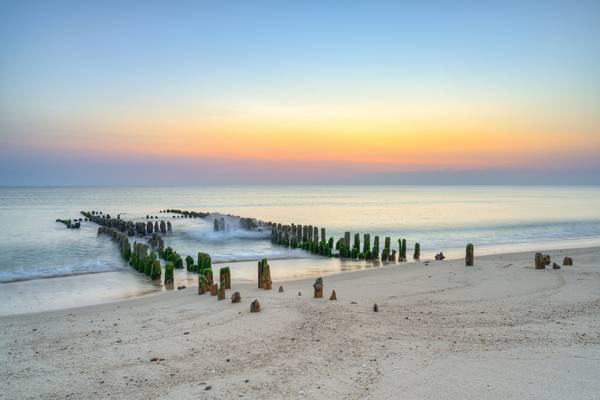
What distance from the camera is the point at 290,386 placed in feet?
19.7

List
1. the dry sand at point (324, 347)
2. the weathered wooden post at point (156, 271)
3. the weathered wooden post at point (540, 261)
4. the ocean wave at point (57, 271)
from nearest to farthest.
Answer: the dry sand at point (324, 347), the weathered wooden post at point (540, 261), the weathered wooden post at point (156, 271), the ocean wave at point (57, 271)

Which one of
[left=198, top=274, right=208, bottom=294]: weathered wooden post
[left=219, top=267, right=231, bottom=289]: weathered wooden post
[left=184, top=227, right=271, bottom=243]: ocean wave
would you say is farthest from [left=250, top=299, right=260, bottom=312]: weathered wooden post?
[left=184, top=227, right=271, bottom=243]: ocean wave

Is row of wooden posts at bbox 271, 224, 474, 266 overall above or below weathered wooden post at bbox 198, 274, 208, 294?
below

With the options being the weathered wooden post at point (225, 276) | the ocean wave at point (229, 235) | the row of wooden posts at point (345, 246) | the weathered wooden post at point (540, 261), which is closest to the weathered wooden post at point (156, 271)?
the weathered wooden post at point (225, 276)

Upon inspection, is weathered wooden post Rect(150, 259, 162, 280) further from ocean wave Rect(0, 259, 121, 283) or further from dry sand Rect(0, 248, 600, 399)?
dry sand Rect(0, 248, 600, 399)

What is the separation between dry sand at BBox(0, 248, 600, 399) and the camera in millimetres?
5961

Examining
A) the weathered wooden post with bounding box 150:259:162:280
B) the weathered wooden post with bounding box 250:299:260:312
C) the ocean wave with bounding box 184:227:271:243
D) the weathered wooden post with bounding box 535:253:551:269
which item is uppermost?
the weathered wooden post with bounding box 535:253:551:269

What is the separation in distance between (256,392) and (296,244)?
22.4 meters

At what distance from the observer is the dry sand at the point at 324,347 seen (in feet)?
19.6

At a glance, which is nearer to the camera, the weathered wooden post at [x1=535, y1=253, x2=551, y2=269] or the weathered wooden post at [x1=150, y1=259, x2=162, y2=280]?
the weathered wooden post at [x1=535, y1=253, x2=551, y2=269]

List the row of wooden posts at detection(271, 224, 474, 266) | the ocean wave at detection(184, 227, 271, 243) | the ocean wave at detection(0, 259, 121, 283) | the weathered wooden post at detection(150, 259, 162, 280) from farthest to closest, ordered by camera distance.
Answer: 1. the ocean wave at detection(184, 227, 271, 243)
2. the row of wooden posts at detection(271, 224, 474, 266)
3. the ocean wave at detection(0, 259, 121, 283)
4. the weathered wooden post at detection(150, 259, 162, 280)

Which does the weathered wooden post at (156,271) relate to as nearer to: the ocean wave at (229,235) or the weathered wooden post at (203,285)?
the weathered wooden post at (203,285)

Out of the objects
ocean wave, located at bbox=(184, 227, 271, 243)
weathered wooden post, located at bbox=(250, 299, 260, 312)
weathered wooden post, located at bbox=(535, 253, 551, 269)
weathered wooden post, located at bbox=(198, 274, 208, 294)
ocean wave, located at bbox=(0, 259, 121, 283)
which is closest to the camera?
weathered wooden post, located at bbox=(250, 299, 260, 312)

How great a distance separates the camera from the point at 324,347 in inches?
292
